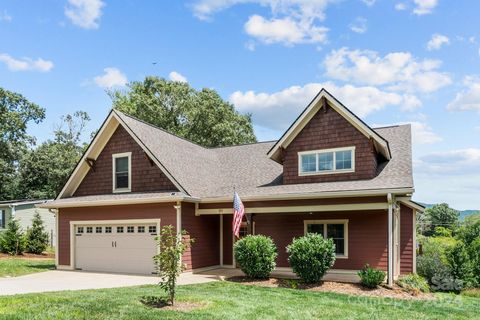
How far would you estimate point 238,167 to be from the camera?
796 inches

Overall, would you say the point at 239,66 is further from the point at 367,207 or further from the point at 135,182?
the point at 367,207

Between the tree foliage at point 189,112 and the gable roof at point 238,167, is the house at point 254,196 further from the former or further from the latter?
the tree foliage at point 189,112

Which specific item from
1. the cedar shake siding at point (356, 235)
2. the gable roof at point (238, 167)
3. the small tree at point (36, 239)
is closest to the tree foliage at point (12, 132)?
the small tree at point (36, 239)

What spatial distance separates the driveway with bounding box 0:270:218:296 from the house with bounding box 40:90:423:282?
131 cm

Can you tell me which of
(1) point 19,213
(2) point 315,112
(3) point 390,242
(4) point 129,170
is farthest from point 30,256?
(3) point 390,242

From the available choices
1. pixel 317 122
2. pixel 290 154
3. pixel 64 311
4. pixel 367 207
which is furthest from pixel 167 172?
pixel 64 311

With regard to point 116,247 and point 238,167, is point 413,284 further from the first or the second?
point 116,247

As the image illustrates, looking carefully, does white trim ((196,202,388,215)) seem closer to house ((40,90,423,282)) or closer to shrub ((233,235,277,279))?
house ((40,90,423,282))

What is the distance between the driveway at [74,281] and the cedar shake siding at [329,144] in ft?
18.0

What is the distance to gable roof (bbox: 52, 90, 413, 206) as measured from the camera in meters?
15.0

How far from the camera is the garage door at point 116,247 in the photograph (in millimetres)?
16250

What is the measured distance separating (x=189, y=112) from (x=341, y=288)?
27878 millimetres

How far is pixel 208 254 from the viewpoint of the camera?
1728 cm

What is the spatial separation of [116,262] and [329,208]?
8940 mm
